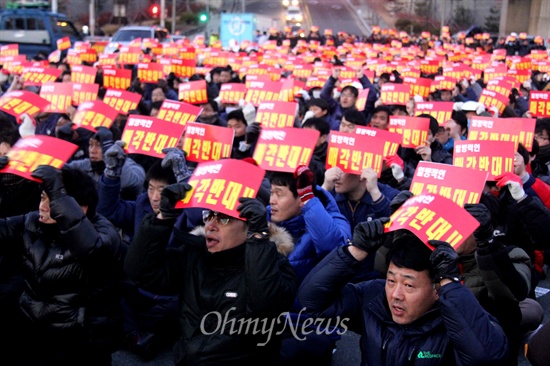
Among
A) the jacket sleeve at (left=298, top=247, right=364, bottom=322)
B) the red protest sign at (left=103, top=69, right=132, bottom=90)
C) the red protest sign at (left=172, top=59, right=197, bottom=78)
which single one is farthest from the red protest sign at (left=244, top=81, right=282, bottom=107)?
the jacket sleeve at (left=298, top=247, right=364, bottom=322)

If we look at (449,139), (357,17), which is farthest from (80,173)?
(357,17)

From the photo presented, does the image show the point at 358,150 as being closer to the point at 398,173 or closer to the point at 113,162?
the point at 398,173

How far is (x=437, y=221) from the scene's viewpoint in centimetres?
315

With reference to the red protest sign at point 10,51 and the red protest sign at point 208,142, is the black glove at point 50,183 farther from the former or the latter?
the red protest sign at point 10,51

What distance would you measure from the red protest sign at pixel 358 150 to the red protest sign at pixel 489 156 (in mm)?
616

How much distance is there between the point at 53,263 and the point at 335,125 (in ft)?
19.1

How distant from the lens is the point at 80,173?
13.5ft

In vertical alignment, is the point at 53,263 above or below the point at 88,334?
above

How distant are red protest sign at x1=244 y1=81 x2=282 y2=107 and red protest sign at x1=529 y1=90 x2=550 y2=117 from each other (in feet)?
10.6

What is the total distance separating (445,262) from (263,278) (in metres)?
0.83

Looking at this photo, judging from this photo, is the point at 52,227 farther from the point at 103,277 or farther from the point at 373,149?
the point at 373,149

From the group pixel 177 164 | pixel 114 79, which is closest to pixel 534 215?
pixel 177 164

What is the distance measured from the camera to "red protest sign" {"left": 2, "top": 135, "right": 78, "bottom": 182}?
14.0ft

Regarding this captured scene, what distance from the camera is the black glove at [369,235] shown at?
10.5ft
